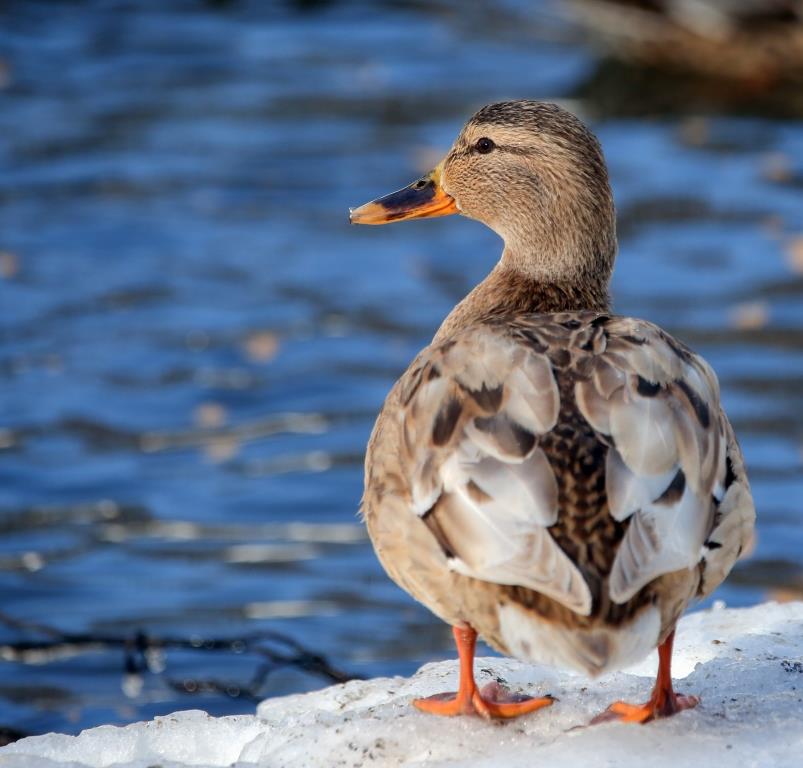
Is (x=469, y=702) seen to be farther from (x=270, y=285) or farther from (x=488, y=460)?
(x=270, y=285)

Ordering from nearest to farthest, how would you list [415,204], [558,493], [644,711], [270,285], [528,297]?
[558,493] → [644,711] → [528,297] → [415,204] → [270,285]

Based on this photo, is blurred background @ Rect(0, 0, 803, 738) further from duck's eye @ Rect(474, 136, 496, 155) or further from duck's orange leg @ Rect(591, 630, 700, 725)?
duck's orange leg @ Rect(591, 630, 700, 725)

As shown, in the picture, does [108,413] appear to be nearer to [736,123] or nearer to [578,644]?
[578,644]

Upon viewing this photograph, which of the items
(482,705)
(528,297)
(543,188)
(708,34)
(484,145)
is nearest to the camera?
(482,705)

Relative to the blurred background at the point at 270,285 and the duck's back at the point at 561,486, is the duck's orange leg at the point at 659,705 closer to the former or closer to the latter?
the duck's back at the point at 561,486

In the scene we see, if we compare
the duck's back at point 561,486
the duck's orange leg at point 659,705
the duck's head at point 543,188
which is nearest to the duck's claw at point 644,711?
the duck's orange leg at point 659,705

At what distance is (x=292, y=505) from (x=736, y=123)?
26.0 ft

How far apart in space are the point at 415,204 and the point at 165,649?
8.99 feet

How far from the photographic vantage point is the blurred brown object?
49.9ft

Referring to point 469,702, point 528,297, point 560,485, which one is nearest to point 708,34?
point 528,297

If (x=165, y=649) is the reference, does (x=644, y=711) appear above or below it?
above

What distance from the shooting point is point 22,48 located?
16766 millimetres

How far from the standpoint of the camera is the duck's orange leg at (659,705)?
404 centimetres

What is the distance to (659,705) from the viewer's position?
4.07m
